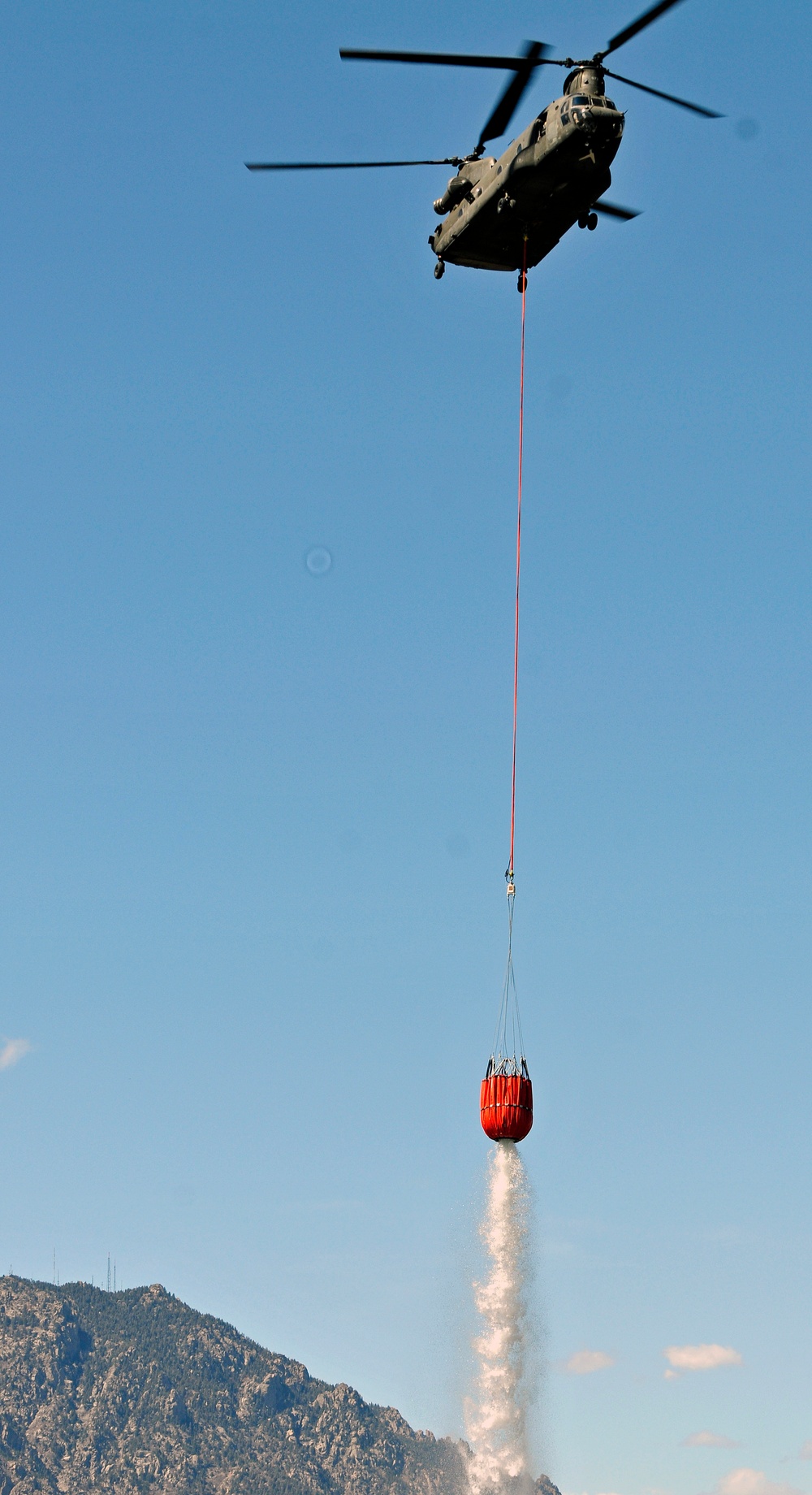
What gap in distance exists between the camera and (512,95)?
81188 mm

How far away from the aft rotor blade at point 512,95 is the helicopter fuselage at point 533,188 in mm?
1222

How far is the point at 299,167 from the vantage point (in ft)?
268

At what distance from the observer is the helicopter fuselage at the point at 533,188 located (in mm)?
78625

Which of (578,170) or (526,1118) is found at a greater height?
(578,170)

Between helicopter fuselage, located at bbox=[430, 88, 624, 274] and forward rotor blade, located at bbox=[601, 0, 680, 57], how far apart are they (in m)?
1.89

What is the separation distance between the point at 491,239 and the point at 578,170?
A: 794cm

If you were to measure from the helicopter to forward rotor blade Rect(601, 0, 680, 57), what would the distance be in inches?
1.3

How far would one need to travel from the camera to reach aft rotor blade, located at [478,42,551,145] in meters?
77.1

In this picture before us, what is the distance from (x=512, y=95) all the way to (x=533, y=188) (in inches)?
151

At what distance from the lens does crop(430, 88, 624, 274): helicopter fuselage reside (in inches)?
3095

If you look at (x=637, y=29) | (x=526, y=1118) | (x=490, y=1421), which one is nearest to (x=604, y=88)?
(x=637, y=29)

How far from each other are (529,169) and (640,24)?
7.58 metres

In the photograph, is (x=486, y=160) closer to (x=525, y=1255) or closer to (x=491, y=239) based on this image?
(x=491, y=239)

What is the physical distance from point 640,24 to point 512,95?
683 centimetres
